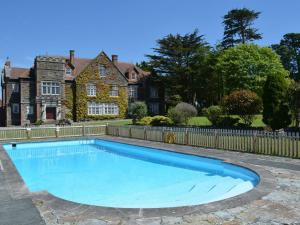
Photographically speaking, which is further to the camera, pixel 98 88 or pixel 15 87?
pixel 98 88

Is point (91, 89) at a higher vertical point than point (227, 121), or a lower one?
higher

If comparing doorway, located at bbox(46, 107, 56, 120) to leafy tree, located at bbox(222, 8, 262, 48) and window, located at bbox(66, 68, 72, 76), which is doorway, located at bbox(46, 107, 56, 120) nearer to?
window, located at bbox(66, 68, 72, 76)

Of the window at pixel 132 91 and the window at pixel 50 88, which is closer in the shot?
the window at pixel 50 88

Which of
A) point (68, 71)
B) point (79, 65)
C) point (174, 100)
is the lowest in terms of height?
point (174, 100)

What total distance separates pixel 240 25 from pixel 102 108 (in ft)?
→ 86.0

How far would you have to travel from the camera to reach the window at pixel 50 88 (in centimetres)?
4000

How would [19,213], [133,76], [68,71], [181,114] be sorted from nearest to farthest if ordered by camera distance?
[19,213], [181,114], [68,71], [133,76]

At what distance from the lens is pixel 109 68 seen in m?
45.1

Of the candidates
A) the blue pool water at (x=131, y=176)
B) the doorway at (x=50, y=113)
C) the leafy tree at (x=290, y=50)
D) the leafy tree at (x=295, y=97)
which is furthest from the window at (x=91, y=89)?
the leafy tree at (x=290, y=50)

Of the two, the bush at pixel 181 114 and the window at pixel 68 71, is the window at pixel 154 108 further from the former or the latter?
the bush at pixel 181 114

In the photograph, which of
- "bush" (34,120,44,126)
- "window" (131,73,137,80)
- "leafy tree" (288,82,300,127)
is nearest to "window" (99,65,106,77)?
"window" (131,73,137,80)

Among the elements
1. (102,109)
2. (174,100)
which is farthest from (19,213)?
(174,100)

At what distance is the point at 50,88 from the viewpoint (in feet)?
133

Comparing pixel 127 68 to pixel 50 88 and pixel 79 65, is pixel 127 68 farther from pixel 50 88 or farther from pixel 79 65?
pixel 50 88
